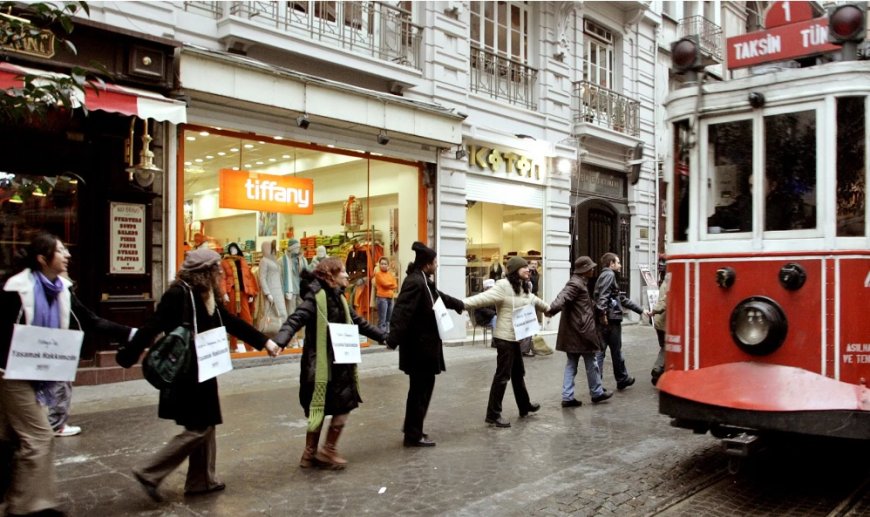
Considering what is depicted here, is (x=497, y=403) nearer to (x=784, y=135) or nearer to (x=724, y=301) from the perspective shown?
(x=724, y=301)

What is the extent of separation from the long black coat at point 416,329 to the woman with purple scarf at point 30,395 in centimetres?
279

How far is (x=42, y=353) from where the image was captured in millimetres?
4262

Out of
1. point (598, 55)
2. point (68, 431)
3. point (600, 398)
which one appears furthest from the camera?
point (598, 55)

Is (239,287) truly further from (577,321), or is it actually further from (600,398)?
(600,398)

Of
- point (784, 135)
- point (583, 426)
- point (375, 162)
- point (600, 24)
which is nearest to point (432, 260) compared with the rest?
point (583, 426)

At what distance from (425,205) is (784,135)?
959cm

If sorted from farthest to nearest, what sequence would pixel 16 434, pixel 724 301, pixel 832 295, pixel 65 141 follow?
1. pixel 65 141
2. pixel 724 301
3. pixel 832 295
4. pixel 16 434

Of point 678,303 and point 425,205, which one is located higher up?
point 425,205

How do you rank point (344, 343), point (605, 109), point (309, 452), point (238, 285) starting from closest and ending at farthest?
point (344, 343) → point (309, 452) → point (238, 285) → point (605, 109)

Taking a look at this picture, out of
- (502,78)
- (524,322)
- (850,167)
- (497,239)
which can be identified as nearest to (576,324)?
(524,322)

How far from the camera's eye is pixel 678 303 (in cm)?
545

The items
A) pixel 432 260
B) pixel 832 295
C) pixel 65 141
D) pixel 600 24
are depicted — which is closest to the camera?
pixel 832 295

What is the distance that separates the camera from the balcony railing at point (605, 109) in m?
17.8

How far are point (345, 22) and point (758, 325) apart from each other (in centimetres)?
994
